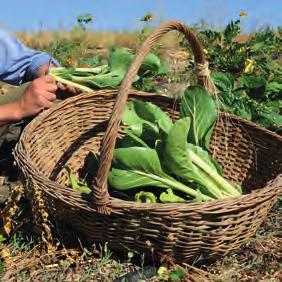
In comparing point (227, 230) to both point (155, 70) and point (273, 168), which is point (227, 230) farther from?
point (155, 70)

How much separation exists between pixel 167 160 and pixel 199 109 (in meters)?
0.35

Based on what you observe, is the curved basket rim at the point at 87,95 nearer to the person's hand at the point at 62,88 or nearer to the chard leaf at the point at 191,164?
the person's hand at the point at 62,88

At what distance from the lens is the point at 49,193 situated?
6.11ft

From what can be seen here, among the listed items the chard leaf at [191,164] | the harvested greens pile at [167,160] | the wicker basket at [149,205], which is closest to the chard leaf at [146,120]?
the harvested greens pile at [167,160]

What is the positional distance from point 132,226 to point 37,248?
19.8 inches

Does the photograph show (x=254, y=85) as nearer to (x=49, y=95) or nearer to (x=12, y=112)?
(x=49, y=95)

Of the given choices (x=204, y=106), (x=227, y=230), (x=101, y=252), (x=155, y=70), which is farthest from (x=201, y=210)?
(x=155, y=70)

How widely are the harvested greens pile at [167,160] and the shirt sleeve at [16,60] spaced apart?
0.61 metres

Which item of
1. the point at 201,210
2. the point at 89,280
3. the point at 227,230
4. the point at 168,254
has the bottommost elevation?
the point at 89,280

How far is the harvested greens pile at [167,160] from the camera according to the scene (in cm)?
201

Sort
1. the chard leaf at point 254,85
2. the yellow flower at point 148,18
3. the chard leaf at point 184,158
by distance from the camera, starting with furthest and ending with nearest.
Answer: the yellow flower at point 148,18
the chard leaf at point 254,85
the chard leaf at point 184,158

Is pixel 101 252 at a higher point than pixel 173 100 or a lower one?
lower

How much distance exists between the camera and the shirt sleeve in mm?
2686

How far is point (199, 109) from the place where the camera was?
2316 millimetres
